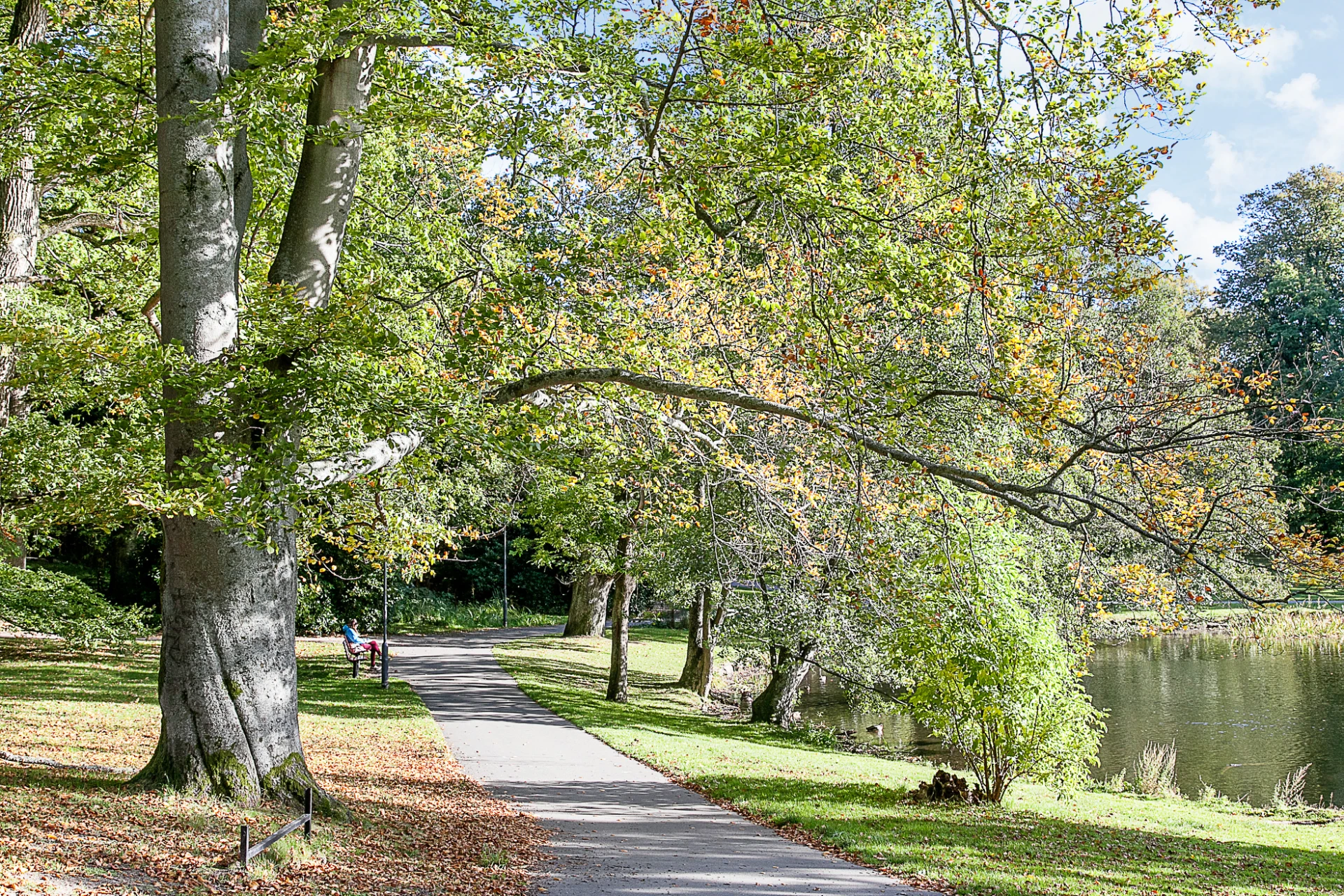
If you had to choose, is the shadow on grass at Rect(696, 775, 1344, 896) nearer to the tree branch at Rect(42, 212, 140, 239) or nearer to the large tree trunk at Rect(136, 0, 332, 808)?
the large tree trunk at Rect(136, 0, 332, 808)

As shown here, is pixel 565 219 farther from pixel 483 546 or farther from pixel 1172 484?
pixel 483 546

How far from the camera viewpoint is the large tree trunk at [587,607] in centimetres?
3159

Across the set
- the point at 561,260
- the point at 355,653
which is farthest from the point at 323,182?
the point at 355,653

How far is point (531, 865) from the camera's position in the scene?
25.0ft

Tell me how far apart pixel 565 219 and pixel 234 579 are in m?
5.17

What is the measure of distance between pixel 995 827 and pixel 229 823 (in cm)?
711

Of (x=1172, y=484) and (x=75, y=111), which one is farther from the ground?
(x=75, y=111)

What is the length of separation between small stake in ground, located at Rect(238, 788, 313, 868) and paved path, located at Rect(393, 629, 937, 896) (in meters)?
1.74

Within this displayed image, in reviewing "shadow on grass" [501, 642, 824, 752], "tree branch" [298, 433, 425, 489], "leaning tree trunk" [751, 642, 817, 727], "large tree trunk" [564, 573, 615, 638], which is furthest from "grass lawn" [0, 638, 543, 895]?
"large tree trunk" [564, 573, 615, 638]

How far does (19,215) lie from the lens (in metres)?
11.0

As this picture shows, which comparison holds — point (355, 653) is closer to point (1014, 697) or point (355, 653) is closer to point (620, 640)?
point (620, 640)

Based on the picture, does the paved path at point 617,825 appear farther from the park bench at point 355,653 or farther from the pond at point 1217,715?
the pond at point 1217,715

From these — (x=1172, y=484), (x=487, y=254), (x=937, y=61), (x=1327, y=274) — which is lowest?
(x=1172, y=484)

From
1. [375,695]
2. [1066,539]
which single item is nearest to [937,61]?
[1066,539]
